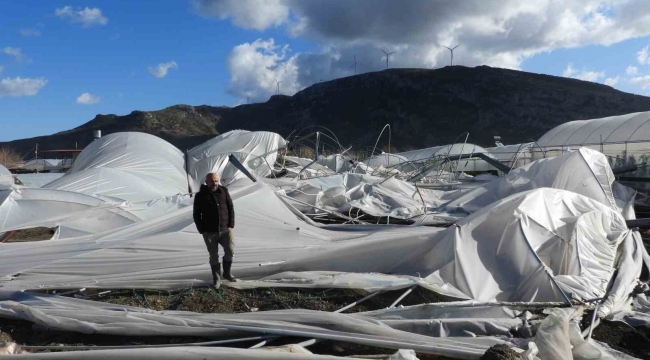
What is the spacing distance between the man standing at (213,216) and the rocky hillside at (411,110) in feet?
225

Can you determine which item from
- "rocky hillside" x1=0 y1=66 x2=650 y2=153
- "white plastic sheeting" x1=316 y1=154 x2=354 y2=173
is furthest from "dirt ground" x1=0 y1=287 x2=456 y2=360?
"rocky hillside" x1=0 y1=66 x2=650 y2=153

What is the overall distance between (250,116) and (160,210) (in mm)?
91685

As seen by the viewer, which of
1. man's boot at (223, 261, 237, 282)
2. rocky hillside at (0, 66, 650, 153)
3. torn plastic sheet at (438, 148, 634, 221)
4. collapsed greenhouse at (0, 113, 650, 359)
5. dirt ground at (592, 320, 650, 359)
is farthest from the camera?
rocky hillside at (0, 66, 650, 153)

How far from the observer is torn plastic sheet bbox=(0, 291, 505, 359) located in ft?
17.9

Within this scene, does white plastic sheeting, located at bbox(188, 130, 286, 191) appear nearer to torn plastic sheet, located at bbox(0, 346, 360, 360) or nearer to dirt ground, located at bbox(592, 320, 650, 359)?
torn plastic sheet, located at bbox(0, 346, 360, 360)

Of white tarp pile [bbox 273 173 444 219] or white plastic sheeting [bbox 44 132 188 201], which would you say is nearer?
white tarp pile [bbox 273 173 444 219]

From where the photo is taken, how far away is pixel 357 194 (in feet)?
51.1

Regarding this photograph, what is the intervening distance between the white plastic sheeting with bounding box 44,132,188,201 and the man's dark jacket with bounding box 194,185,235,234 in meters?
7.18

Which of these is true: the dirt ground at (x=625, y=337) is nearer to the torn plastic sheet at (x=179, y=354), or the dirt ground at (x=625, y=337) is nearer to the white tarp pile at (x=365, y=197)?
the torn plastic sheet at (x=179, y=354)

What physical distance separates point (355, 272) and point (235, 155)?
14.2 m

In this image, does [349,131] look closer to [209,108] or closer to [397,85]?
[397,85]

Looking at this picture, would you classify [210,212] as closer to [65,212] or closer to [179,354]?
[179,354]

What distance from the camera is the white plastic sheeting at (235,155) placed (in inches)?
818

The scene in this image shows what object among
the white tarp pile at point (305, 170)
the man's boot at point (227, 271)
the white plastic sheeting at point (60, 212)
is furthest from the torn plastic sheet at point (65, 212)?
the white tarp pile at point (305, 170)
